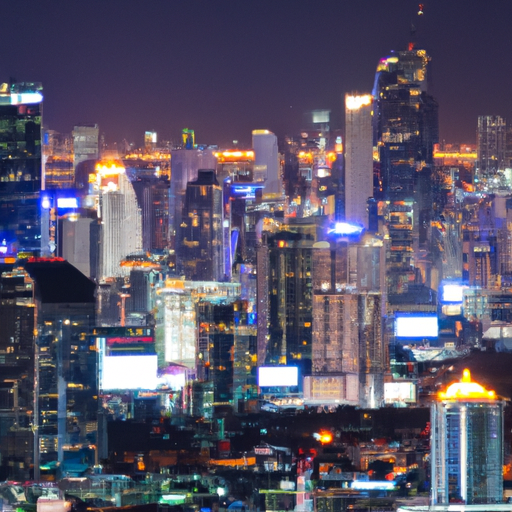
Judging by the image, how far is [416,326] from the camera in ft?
58.1

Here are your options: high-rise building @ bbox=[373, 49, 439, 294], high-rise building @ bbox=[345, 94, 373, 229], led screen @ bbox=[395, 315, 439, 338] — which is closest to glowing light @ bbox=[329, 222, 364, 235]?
high-rise building @ bbox=[345, 94, 373, 229]

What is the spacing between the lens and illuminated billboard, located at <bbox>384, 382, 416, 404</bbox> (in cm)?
1479

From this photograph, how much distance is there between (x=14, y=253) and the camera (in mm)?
15578

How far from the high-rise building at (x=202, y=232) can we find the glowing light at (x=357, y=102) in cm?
230

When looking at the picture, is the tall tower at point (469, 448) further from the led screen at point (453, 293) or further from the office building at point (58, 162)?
the led screen at point (453, 293)

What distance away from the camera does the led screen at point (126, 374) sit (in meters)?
14.2

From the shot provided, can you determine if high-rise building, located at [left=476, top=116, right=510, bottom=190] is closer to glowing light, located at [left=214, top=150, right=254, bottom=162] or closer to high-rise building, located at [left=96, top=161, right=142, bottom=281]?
glowing light, located at [left=214, top=150, right=254, bottom=162]

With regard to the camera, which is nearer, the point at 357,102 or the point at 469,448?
the point at 469,448

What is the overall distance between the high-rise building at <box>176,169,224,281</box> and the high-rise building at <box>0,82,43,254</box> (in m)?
3.15

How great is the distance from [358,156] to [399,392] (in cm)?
689

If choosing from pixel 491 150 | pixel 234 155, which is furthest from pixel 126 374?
pixel 491 150

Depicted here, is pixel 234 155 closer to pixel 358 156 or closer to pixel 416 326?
pixel 358 156

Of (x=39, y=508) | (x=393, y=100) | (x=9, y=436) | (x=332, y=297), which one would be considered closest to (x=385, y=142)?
(x=393, y=100)

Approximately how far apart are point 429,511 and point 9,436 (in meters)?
4.94
